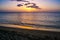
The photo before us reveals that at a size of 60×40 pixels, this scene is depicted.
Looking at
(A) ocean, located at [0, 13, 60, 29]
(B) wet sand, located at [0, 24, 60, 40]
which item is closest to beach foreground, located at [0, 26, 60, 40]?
(B) wet sand, located at [0, 24, 60, 40]

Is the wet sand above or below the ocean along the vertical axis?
below

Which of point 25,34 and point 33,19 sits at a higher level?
point 33,19

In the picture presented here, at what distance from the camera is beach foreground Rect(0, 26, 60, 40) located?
7.45 feet

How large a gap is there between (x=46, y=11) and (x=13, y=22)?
539mm

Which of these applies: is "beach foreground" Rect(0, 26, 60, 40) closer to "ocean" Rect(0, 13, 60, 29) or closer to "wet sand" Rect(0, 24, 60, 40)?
"wet sand" Rect(0, 24, 60, 40)

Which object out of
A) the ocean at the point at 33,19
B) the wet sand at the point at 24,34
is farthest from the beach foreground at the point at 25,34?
the ocean at the point at 33,19

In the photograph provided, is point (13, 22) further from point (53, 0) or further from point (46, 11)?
point (53, 0)

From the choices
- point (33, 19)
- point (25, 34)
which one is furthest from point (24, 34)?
point (33, 19)

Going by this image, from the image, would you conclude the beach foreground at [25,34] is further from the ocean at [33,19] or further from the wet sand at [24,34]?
the ocean at [33,19]

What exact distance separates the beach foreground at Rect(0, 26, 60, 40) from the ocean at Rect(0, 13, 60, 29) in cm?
11

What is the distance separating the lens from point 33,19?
7.57 ft

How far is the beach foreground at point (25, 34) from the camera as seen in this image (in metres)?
2.27

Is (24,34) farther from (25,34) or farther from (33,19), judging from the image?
(33,19)

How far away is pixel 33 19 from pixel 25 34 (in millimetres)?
Answer: 270
